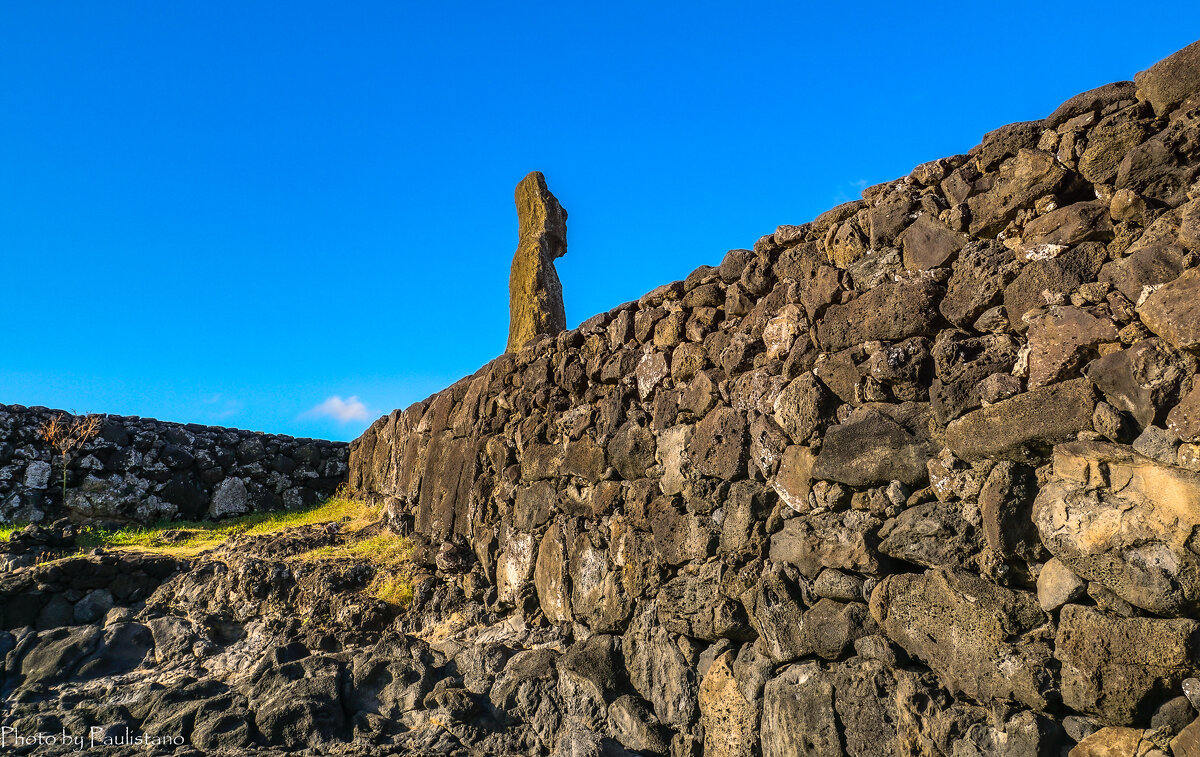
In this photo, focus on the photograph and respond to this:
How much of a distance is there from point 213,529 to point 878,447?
10228 mm

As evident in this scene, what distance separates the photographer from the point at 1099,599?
3.41m

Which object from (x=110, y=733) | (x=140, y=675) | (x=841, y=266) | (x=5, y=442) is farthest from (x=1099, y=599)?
(x=5, y=442)

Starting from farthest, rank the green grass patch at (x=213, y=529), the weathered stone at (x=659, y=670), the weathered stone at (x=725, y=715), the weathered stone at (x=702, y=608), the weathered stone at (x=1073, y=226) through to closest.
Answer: the green grass patch at (x=213, y=529) → the weathered stone at (x=659, y=670) → the weathered stone at (x=702, y=608) → the weathered stone at (x=725, y=715) → the weathered stone at (x=1073, y=226)

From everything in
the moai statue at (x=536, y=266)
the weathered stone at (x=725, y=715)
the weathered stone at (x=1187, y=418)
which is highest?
the moai statue at (x=536, y=266)

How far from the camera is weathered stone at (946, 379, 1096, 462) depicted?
3.60 m

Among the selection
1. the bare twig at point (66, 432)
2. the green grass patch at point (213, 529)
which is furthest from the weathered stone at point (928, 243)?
the bare twig at point (66, 432)

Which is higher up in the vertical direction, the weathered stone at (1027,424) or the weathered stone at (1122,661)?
Result: the weathered stone at (1027,424)

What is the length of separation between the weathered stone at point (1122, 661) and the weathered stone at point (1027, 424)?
2.45ft

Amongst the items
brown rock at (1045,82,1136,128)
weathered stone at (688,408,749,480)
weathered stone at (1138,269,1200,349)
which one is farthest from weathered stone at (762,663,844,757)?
brown rock at (1045,82,1136,128)

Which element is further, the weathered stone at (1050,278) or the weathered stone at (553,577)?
the weathered stone at (553,577)

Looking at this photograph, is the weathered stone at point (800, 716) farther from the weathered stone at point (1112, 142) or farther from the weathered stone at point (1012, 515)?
the weathered stone at point (1112, 142)

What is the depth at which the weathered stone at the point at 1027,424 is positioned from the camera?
11.8ft

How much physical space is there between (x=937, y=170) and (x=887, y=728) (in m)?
3.16

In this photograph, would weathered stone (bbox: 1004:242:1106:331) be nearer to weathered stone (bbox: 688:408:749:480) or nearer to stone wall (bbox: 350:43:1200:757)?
stone wall (bbox: 350:43:1200:757)
